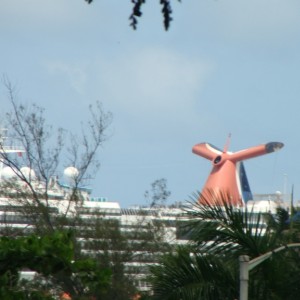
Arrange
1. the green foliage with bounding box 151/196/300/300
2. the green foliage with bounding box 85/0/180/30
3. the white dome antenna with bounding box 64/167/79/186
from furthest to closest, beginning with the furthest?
1. the white dome antenna with bounding box 64/167/79/186
2. the green foliage with bounding box 151/196/300/300
3. the green foliage with bounding box 85/0/180/30

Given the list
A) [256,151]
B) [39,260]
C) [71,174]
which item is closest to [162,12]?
[39,260]

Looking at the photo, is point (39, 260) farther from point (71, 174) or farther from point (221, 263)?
point (71, 174)

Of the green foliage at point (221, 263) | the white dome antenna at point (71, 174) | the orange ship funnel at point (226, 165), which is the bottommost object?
the green foliage at point (221, 263)

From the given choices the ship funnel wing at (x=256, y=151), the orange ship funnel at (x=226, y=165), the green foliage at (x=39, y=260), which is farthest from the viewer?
the orange ship funnel at (x=226, y=165)

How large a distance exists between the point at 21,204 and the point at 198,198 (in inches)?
861

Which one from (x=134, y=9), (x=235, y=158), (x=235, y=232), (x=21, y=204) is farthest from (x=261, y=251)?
(x=235, y=158)

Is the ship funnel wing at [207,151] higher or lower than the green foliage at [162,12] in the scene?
higher

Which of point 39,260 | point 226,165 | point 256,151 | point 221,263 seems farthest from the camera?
point 226,165

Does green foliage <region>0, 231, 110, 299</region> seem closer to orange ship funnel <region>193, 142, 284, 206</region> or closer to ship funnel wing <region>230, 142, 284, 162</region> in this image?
ship funnel wing <region>230, 142, 284, 162</region>

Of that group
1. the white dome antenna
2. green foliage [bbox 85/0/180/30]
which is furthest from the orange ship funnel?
green foliage [bbox 85/0/180/30]

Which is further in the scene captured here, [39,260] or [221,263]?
[221,263]

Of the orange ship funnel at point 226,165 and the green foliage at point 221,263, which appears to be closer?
the green foliage at point 221,263

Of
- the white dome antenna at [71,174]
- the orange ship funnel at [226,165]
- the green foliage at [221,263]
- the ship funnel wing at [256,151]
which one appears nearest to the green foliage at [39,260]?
the green foliage at [221,263]

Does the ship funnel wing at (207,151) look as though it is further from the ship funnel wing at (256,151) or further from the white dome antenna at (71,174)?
the white dome antenna at (71,174)
